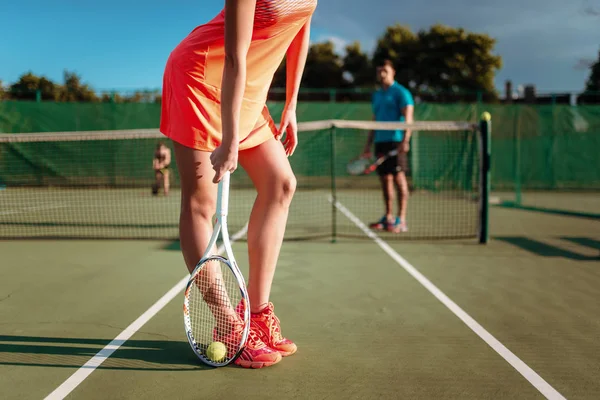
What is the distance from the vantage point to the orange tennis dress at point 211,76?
2043mm

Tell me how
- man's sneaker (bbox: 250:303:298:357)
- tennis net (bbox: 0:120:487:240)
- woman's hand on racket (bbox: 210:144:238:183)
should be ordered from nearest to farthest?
woman's hand on racket (bbox: 210:144:238:183) < man's sneaker (bbox: 250:303:298:357) < tennis net (bbox: 0:120:487:240)

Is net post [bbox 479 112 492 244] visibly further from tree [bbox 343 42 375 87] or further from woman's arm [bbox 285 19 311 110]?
tree [bbox 343 42 375 87]

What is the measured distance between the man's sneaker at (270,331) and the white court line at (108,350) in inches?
26.4

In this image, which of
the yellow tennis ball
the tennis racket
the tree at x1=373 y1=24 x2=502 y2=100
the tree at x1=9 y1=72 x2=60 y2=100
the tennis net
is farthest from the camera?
the tree at x1=373 y1=24 x2=502 y2=100

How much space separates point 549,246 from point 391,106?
2.42m

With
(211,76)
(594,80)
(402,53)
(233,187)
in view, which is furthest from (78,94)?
(402,53)

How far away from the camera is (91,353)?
7.66ft

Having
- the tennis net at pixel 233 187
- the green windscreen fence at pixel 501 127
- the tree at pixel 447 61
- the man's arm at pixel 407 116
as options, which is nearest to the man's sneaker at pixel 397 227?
the tennis net at pixel 233 187

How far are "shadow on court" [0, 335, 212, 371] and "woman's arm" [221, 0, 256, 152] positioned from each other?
97 cm

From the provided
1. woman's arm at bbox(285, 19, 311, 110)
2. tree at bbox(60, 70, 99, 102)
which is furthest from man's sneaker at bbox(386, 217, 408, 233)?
tree at bbox(60, 70, 99, 102)

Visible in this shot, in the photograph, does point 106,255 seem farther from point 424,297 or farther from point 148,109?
point 148,109

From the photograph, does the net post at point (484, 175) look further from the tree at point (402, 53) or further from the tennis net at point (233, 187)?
the tree at point (402, 53)

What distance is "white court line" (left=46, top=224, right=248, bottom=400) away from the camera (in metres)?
1.96

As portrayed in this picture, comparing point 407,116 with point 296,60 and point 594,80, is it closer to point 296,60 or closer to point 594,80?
point 296,60
